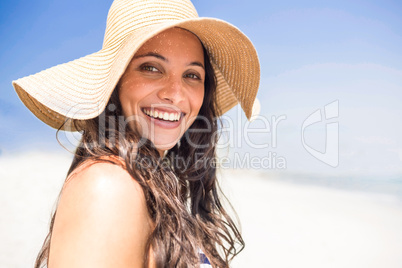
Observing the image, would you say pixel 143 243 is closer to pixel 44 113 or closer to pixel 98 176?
pixel 98 176

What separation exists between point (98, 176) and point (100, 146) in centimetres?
36

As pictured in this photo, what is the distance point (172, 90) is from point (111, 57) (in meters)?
0.37

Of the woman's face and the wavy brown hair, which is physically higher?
the woman's face

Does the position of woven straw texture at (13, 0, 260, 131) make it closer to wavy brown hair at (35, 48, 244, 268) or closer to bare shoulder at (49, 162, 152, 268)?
wavy brown hair at (35, 48, 244, 268)

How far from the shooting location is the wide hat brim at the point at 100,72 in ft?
5.48

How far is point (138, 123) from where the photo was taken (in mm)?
1911

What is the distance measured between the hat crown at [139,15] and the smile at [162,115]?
400mm

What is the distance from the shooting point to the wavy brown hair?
1.54 metres

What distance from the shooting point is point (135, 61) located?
1.84 m

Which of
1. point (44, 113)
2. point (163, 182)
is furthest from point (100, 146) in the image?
point (44, 113)

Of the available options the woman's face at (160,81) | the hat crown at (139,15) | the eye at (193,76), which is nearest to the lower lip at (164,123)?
the woman's face at (160,81)

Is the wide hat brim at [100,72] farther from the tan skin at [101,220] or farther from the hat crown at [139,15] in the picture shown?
the tan skin at [101,220]

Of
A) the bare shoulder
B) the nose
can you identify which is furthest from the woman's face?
the bare shoulder

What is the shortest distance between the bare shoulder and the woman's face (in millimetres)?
560
